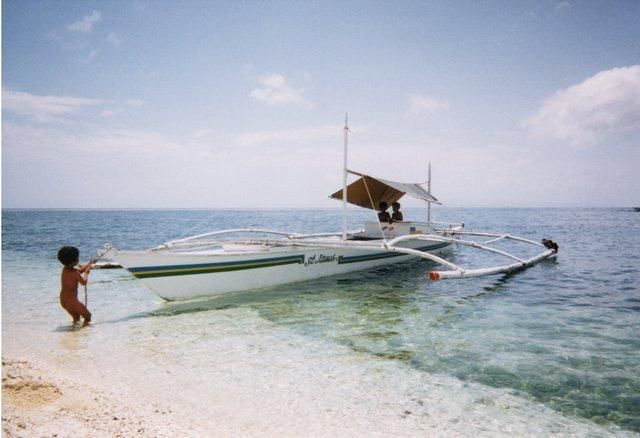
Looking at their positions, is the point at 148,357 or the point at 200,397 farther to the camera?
the point at 148,357

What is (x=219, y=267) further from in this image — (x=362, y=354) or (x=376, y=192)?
(x=376, y=192)

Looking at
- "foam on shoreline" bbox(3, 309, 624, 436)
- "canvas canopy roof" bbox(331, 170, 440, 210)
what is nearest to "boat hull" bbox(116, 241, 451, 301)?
"foam on shoreline" bbox(3, 309, 624, 436)

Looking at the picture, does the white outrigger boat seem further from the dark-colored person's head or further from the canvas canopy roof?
the dark-colored person's head

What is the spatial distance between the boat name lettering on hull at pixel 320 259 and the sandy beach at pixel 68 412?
708 cm

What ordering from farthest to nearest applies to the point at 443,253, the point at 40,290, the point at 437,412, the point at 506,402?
the point at 443,253 → the point at 40,290 → the point at 506,402 → the point at 437,412

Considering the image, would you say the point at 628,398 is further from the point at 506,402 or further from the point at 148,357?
the point at 148,357

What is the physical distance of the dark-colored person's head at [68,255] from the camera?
706 centimetres

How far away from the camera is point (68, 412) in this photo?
4.09m

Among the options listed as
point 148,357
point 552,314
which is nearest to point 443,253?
point 552,314

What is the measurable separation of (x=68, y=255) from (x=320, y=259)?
21.8 ft

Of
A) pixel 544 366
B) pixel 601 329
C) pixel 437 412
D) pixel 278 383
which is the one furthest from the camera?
pixel 601 329

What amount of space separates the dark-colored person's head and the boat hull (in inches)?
Result: 36.4

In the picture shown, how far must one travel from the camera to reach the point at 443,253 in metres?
19.3

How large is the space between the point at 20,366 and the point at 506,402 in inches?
272
